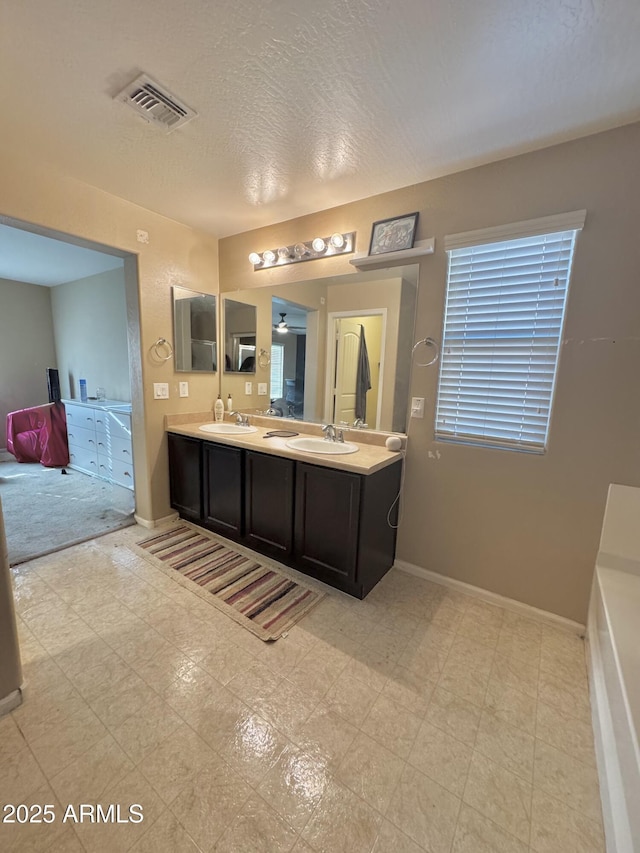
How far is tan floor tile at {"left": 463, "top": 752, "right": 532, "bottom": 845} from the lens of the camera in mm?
1037

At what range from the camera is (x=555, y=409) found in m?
1.76

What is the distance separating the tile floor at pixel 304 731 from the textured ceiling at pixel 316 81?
2.52 meters

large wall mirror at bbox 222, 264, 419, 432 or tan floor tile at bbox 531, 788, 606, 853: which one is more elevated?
large wall mirror at bbox 222, 264, 419, 432

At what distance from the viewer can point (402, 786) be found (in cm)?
112

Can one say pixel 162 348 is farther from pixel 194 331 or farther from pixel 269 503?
pixel 269 503

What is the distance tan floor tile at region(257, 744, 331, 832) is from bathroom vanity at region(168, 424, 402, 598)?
2.92 ft

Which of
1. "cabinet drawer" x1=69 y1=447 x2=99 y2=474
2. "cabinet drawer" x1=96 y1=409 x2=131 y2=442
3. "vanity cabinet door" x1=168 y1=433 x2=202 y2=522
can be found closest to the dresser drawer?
"cabinet drawer" x1=96 y1=409 x2=131 y2=442

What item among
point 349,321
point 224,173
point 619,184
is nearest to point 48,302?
point 224,173

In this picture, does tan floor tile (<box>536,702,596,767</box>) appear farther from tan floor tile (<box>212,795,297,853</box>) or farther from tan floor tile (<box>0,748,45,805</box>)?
tan floor tile (<box>0,748,45,805</box>)

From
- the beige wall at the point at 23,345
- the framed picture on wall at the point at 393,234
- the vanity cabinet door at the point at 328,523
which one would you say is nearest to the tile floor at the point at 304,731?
the vanity cabinet door at the point at 328,523

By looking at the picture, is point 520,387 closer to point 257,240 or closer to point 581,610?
point 581,610

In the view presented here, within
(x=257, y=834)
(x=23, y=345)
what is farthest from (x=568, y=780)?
(x=23, y=345)

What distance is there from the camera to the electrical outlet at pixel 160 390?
2.74 meters

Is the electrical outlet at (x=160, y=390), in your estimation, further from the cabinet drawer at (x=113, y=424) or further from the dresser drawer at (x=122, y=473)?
the dresser drawer at (x=122, y=473)
